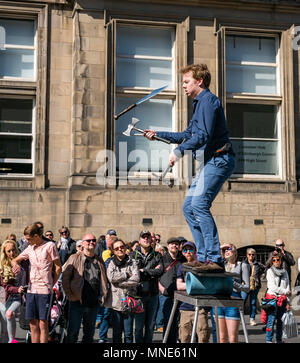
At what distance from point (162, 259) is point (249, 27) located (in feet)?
34.3

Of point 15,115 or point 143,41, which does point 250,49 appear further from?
point 15,115

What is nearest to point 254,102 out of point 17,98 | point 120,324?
point 17,98

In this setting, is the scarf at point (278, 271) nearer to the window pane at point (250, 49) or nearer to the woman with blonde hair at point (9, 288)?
the woman with blonde hair at point (9, 288)

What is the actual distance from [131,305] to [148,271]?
68 cm

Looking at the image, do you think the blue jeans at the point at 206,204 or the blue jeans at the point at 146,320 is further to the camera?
the blue jeans at the point at 146,320

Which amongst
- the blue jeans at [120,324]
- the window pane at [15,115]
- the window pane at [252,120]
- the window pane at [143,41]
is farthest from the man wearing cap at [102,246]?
the window pane at [143,41]

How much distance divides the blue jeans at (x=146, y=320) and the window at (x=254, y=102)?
29.5 ft

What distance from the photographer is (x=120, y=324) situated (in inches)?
399

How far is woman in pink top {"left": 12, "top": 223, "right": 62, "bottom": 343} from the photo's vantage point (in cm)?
943

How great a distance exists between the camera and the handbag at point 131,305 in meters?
10.0

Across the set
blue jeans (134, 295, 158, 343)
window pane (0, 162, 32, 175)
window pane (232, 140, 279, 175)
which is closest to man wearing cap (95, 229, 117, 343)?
blue jeans (134, 295, 158, 343)

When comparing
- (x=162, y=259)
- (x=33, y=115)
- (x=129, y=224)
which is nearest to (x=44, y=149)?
(x=33, y=115)
